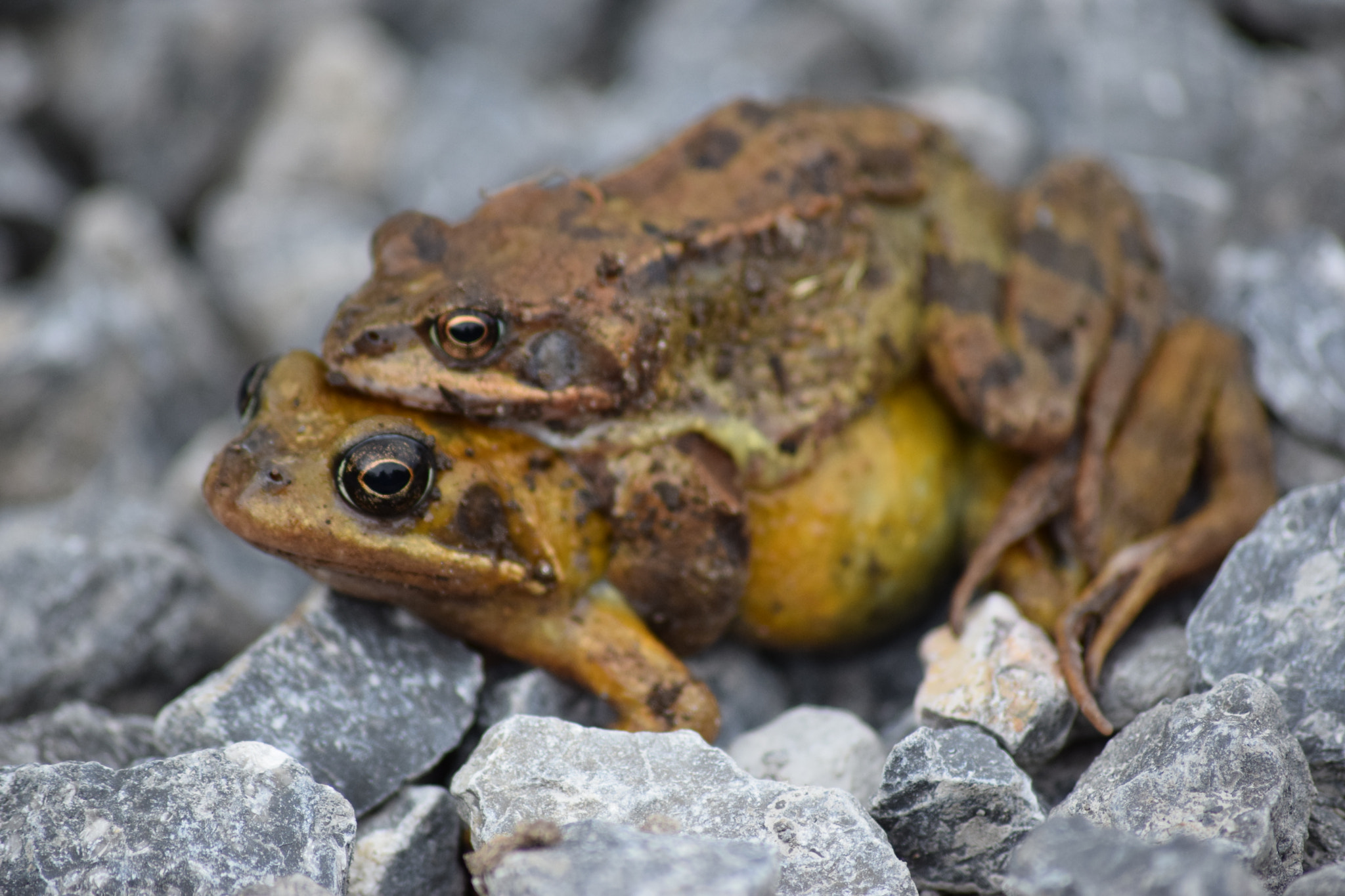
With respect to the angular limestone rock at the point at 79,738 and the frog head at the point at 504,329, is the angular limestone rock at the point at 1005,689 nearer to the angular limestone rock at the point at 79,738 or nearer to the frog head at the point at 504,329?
the frog head at the point at 504,329

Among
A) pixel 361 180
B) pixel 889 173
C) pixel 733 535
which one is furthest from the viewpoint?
pixel 361 180

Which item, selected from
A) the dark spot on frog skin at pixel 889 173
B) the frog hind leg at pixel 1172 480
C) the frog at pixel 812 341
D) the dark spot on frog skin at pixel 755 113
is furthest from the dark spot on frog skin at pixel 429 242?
the frog hind leg at pixel 1172 480

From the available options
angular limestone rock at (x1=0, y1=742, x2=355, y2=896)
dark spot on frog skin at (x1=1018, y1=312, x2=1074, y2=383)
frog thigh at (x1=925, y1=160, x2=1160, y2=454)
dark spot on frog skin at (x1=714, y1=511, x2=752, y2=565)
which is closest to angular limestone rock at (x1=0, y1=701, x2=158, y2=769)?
angular limestone rock at (x1=0, y1=742, x2=355, y2=896)

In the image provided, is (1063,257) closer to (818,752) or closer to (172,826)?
(818,752)

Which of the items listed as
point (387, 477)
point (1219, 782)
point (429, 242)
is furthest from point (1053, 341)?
point (387, 477)

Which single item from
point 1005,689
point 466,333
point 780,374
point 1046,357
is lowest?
point 1005,689

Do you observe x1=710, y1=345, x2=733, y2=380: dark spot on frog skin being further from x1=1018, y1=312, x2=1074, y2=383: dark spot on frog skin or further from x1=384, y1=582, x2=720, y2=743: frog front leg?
x1=1018, y1=312, x2=1074, y2=383: dark spot on frog skin
